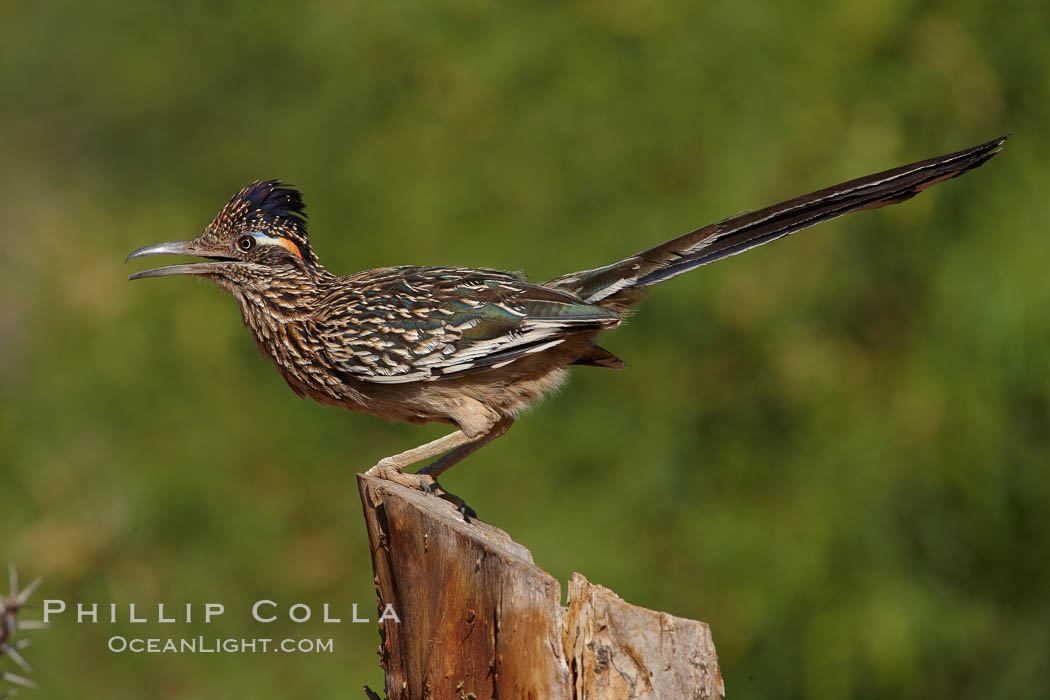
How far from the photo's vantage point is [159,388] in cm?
998

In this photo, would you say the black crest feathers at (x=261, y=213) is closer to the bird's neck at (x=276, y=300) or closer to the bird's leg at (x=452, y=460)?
the bird's neck at (x=276, y=300)

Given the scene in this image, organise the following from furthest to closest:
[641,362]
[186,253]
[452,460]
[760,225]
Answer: [641,362], [186,253], [452,460], [760,225]

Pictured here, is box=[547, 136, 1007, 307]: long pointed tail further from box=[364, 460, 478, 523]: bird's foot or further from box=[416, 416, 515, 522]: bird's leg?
box=[364, 460, 478, 523]: bird's foot

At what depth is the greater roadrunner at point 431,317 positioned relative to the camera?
4805 mm

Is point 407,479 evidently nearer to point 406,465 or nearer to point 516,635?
point 406,465

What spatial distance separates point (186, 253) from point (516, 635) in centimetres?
262

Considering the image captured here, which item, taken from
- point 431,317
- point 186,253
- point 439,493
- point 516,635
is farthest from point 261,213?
point 516,635

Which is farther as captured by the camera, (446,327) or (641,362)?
(641,362)

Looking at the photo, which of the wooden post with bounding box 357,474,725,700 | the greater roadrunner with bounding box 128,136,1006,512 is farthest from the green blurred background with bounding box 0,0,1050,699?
the wooden post with bounding box 357,474,725,700

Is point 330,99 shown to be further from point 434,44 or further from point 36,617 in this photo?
point 36,617

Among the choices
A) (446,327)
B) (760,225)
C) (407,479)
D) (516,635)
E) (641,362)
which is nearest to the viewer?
(516,635)

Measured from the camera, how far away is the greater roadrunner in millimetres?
4805

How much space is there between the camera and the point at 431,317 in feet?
16.5

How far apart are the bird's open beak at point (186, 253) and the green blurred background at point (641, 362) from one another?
385 centimetres
